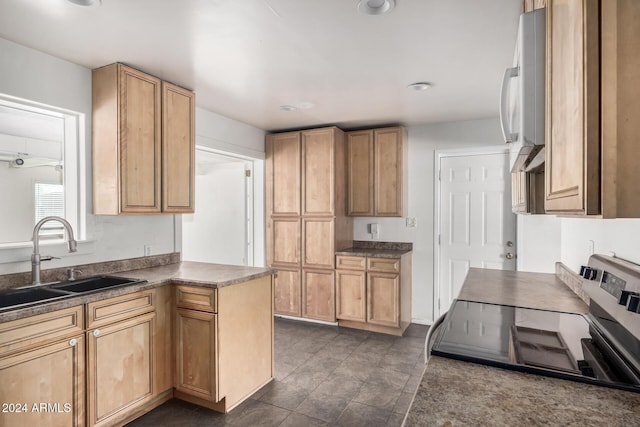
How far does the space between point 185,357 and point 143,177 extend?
4.22 ft

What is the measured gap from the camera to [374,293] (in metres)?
3.87

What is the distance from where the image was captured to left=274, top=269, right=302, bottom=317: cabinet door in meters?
4.23

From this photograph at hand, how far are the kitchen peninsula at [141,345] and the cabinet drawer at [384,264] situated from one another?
1.51 meters

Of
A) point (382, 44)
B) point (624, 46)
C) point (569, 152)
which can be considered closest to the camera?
point (624, 46)

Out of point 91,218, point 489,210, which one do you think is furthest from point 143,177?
point 489,210

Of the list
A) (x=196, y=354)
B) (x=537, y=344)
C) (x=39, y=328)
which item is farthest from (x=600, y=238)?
(x=39, y=328)

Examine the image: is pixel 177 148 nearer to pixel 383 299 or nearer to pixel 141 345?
pixel 141 345

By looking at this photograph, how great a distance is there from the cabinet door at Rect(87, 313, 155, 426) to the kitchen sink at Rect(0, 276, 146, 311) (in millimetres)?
269

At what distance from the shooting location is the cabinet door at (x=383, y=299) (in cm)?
376

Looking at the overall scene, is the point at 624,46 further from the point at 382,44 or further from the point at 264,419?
the point at 264,419

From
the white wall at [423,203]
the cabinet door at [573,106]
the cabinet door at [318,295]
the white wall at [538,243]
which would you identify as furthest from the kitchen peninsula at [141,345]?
the white wall at [538,243]

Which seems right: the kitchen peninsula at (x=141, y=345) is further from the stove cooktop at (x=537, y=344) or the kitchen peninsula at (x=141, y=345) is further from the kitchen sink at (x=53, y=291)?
the stove cooktop at (x=537, y=344)

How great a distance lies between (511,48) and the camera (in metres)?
2.16

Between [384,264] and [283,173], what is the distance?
1.61 m
